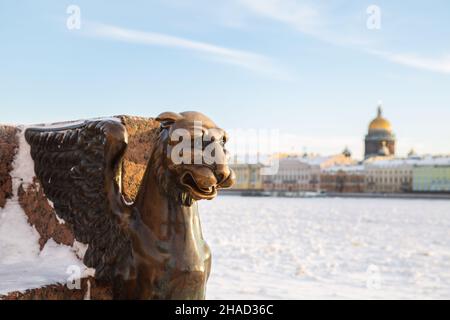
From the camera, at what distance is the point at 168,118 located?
1383mm

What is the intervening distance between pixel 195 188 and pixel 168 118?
17cm

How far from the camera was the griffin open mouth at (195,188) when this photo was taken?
1350 mm

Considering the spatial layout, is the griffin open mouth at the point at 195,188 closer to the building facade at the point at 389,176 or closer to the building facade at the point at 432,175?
the building facade at the point at 432,175

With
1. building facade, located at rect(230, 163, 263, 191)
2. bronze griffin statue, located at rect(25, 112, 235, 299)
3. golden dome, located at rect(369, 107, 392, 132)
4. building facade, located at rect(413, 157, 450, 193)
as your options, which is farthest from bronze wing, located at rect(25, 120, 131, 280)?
golden dome, located at rect(369, 107, 392, 132)

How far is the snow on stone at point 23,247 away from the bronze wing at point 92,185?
67 millimetres

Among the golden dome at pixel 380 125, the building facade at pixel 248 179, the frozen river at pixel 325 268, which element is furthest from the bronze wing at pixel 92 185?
the golden dome at pixel 380 125

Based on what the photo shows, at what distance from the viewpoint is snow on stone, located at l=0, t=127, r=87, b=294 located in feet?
5.01

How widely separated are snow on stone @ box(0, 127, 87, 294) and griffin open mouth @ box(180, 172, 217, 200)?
0.35 metres

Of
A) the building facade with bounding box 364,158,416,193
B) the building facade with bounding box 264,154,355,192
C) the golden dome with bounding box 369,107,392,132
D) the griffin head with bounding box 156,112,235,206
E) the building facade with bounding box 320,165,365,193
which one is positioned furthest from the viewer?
the golden dome with bounding box 369,107,392,132

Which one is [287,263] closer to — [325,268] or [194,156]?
[325,268]

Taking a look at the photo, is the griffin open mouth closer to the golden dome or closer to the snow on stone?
the snow on stone

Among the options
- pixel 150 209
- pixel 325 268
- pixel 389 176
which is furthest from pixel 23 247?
pixel 389 176

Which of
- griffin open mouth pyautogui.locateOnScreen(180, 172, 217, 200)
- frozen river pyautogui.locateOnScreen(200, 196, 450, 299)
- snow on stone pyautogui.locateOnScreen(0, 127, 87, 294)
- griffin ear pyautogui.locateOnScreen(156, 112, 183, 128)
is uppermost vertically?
griffin ear pyautogui.locateOnScreen(156, 112, 183, 128)
